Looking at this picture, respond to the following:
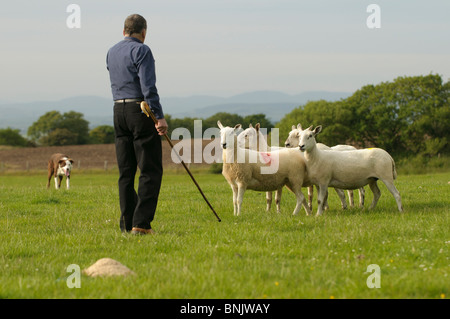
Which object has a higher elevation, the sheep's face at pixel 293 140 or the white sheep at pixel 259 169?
the sheep's face at pixel 293 140

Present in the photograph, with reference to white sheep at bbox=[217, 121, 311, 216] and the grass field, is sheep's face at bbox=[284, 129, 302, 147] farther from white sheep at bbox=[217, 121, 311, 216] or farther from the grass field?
the grass field

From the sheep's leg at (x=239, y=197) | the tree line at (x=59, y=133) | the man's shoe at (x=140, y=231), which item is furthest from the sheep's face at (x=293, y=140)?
the tree line at (x=59, y=133)

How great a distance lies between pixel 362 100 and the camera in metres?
66.5

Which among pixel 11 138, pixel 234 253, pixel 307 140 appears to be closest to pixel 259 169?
pixel 307 140

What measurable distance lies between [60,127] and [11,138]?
9.67m

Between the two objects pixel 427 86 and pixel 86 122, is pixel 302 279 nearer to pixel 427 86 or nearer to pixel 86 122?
pixel 427 86

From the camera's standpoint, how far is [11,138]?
105000 millimetres

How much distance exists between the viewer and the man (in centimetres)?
895

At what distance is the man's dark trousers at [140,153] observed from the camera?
9.01m

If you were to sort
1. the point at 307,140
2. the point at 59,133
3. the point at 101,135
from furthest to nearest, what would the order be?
the point at 101,135 → the point at 59,133 → the point at 307,140

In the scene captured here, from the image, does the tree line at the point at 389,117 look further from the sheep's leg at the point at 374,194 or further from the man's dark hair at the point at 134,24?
the man's dark hair at the point at 134,24

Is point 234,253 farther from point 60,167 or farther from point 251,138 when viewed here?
point 60,167

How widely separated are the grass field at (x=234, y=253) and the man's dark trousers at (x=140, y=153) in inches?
21.4
